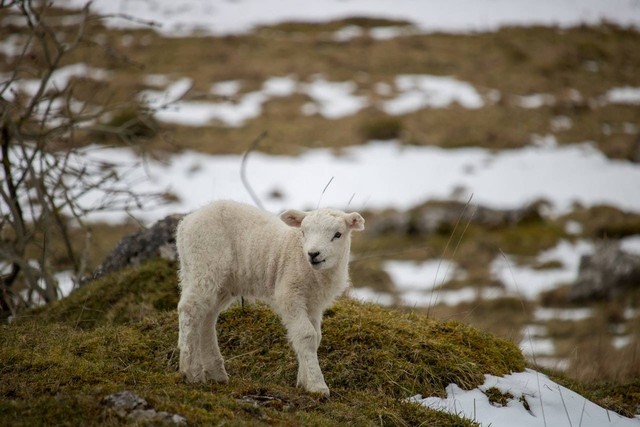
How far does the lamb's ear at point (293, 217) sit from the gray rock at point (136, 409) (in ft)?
7.95

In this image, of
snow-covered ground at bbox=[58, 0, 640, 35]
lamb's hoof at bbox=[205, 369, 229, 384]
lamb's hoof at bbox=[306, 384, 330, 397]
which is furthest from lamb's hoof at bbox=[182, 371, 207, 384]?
snow-covered ground at bbox=[58, 0, 640, 35]

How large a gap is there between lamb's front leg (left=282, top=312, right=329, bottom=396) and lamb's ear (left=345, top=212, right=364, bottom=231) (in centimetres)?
110

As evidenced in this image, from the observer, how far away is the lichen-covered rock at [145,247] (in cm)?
984

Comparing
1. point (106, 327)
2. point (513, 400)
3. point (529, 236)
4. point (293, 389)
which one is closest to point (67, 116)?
point (106, 327)

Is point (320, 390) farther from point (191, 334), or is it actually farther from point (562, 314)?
point (562, 314)

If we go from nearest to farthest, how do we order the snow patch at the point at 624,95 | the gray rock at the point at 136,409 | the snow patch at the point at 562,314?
the gray rock at the point at 136,409 < the snow patch at the point at 562,314 < the snow patch at the point at 624,95

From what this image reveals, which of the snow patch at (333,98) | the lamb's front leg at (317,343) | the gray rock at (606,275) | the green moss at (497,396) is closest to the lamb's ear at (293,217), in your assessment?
the lamb's front leg at (317,343)

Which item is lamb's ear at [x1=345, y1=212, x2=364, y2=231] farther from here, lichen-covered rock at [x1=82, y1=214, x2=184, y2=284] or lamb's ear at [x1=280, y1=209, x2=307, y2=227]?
lichen-covered rock at [x1=82, y1=214, x2=184, y2=284]

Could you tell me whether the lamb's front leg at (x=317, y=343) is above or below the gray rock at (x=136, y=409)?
below

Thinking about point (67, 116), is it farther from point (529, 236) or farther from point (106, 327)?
point (529, 236)

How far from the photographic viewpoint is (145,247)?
1005 centimetres

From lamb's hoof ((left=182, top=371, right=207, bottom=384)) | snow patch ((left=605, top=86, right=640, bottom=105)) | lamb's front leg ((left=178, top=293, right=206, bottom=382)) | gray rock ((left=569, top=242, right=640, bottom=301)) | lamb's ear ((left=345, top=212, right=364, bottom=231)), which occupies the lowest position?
snow patch ((left=605, top=86, right=640, bottom=105))

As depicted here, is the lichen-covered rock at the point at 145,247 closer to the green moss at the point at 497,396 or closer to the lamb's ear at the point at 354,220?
the lamb's ear at the point at 354,220

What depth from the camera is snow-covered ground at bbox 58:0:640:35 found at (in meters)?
59.4
